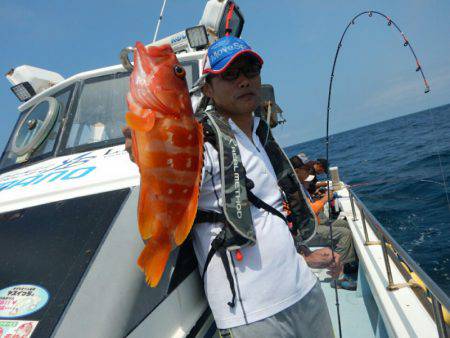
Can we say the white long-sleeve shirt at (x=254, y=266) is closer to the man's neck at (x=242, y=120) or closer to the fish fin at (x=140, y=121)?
the man's neck at (x=242, y=120)

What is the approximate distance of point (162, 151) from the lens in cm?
124

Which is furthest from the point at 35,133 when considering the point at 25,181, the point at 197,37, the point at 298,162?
the point at 298,162

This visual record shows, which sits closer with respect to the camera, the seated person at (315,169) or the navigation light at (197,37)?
the navigation light at (197,37)

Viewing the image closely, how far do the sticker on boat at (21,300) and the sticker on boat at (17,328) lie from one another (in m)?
0.02

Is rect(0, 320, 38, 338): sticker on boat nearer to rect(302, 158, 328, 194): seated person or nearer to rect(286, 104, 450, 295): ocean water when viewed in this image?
rect(302, 158, 328, 194): seated person

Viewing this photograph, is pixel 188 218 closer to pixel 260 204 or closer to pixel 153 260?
pixel 153 260

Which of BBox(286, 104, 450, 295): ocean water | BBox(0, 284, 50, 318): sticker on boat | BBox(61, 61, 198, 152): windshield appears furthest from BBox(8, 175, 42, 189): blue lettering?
BBox(286, 104, 450, 295): ocean water

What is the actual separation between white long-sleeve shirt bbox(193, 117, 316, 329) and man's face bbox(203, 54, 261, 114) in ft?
0.79

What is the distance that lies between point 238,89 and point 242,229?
78 cm

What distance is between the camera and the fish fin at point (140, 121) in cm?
115

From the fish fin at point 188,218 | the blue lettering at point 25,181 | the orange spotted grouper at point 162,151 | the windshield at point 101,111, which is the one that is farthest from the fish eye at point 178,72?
the windshield at point 101,111

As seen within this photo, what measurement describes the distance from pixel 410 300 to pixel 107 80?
11.5 feet

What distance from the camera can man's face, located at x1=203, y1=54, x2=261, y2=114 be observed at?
5.84 ft

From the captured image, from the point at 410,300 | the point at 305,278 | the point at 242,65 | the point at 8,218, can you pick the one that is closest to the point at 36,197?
the point at 8,218
